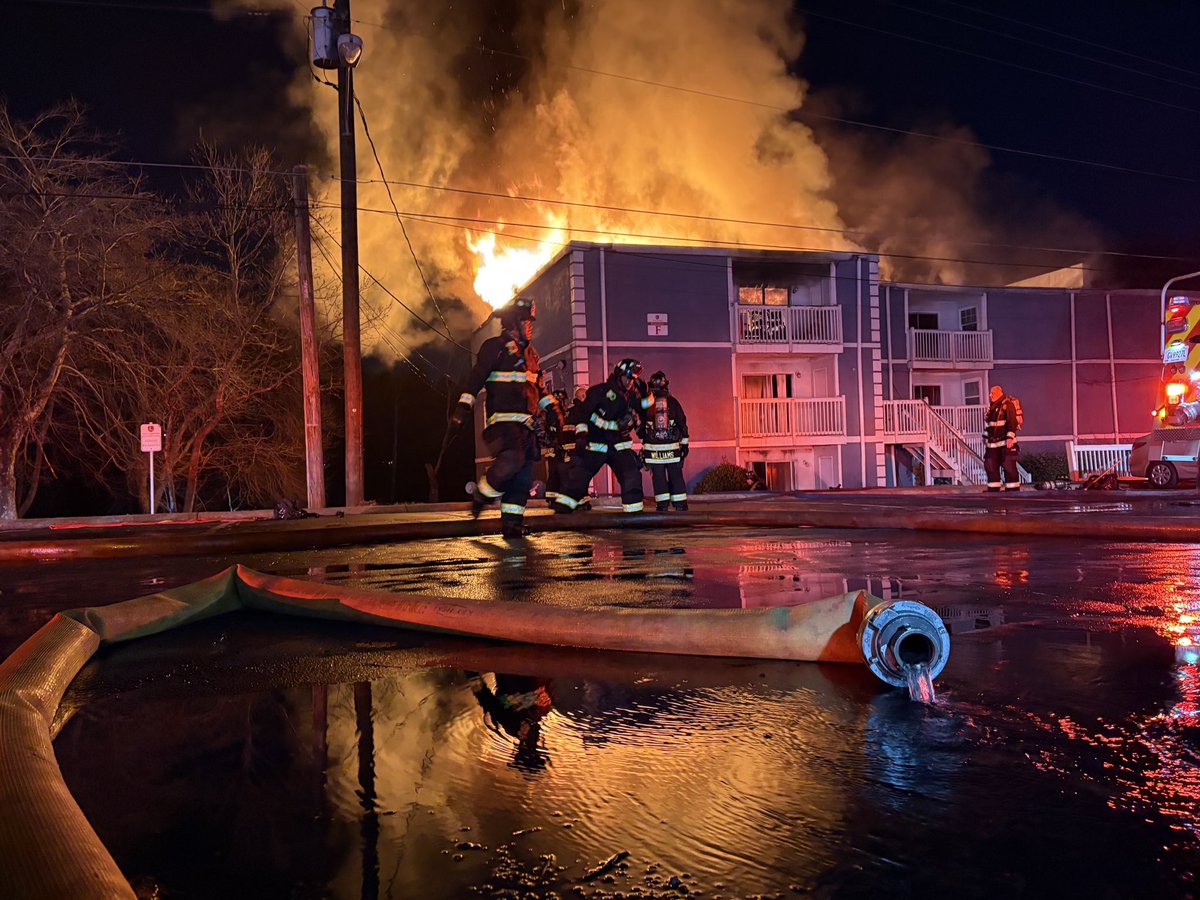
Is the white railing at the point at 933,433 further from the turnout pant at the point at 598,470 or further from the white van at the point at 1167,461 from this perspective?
the turnout pant at the point at 598,470

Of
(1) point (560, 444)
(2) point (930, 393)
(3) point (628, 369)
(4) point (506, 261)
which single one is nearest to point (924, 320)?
(2) point (930, 393)

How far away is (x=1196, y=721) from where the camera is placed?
2.35 metres

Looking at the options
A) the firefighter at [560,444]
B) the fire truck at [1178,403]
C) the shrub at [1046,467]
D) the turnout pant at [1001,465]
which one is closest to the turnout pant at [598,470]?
the firefighter at [560,444]

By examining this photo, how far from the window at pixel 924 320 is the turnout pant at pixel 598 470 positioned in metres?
18.0

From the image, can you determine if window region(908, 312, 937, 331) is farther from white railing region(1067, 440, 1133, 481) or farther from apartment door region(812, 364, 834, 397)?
white railing region(1067, 440, 1133, 481)

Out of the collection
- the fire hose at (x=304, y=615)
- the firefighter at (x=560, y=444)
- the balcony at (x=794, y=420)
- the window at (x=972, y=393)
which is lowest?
the fire hose at (x=304, y=615)

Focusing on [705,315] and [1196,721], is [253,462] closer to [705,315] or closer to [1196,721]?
[705,315]

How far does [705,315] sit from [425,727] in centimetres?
2047

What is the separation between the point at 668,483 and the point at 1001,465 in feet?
25.9

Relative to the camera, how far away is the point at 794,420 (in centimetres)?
2294

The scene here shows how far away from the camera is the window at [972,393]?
83.3 feet

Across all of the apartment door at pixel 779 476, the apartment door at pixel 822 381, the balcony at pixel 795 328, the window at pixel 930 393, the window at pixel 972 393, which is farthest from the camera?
the window at pixel 930 393

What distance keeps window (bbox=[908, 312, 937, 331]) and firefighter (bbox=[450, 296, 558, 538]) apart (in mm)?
20362

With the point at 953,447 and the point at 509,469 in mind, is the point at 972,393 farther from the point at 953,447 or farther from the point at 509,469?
the point at 509,469
